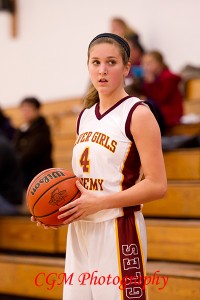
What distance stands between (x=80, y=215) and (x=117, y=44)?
0.57m

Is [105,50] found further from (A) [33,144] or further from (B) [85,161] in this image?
(A) [33,144]

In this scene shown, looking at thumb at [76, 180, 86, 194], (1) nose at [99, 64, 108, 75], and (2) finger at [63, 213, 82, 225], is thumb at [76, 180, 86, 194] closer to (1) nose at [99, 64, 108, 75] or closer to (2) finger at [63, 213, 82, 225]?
(2) finger at [63, 213, 82, 225]

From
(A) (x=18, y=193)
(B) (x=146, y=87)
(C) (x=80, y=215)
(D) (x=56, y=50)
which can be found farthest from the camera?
(D) (x=56, y=50)

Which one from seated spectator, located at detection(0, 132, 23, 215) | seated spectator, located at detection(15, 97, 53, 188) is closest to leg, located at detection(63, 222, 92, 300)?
seated spectator, located at detection(0, 132, 23, 215)

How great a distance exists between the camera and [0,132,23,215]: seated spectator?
14.1ft

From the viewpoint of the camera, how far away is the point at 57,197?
6.45 ft

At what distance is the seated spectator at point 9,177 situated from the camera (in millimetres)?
4301

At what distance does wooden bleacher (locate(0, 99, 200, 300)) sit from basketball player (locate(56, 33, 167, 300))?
1089 millimetres

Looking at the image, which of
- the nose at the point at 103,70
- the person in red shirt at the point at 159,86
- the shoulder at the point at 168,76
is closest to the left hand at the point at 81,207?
the nose at the point at 103,70

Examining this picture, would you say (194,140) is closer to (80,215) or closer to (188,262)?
(188,262)

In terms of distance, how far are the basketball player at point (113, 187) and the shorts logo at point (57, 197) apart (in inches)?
1.6

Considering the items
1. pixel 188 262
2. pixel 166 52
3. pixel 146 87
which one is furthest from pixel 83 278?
pixel 166 52

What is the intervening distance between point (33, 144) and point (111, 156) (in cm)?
317

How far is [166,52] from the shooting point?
656 centimetres
